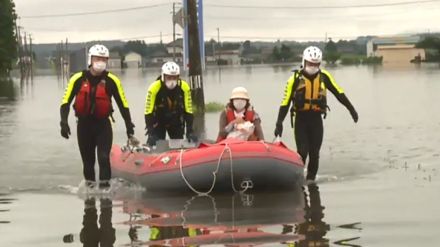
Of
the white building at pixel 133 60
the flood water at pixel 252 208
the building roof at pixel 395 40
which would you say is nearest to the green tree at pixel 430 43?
the building roof at pixel 395 40

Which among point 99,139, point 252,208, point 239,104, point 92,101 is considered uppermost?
point 92,101

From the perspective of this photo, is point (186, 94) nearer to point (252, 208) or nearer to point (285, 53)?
point (252, 208)

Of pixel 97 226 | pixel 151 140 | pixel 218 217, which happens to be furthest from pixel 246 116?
pixel 97 226

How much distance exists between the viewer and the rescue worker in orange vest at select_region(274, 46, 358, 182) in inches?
446

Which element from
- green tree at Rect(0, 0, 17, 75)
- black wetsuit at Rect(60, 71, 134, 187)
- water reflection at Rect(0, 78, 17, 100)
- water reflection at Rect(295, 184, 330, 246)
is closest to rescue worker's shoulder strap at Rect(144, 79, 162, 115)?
black wetsuit at Rect(60, 71, 134, 187)

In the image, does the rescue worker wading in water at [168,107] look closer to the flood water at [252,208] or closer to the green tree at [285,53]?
the flood water at [252,208]

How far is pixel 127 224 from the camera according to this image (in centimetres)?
868

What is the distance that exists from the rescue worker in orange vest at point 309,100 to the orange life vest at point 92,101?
251 cm

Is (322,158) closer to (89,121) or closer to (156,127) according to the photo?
(156,127)

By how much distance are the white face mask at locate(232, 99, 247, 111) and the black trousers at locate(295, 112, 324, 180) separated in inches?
37.0

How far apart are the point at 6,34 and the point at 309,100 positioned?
7492 centimetres

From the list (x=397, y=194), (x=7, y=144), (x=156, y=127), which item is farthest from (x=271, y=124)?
(x=397, y=194)

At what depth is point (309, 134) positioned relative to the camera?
11.8m

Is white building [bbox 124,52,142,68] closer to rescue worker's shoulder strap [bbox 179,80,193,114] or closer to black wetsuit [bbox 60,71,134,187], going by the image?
rescue worker's shoulder strap [bbox 179,80,193,114]
